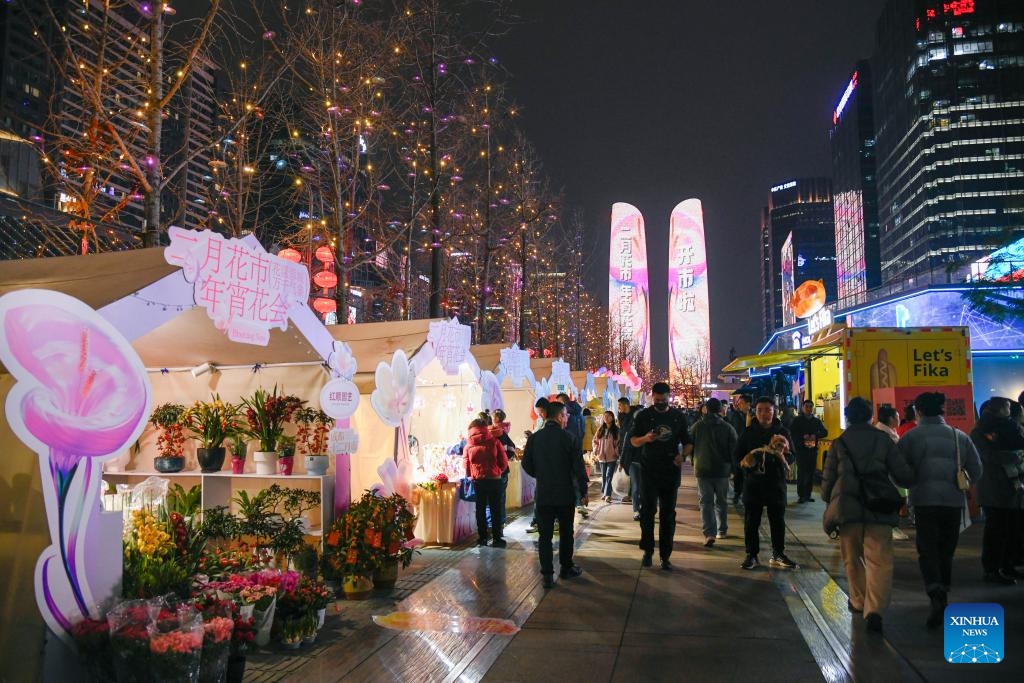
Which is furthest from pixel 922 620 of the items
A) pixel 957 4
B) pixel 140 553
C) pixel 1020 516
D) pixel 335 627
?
pixel 957 4

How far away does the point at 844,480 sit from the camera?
234 inches

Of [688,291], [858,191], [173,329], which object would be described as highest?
[858,191]

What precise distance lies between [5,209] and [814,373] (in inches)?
731

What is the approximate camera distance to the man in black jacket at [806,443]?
45.0 feet

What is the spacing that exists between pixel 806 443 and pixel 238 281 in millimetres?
10769

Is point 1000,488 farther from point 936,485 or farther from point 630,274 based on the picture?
point 630,274

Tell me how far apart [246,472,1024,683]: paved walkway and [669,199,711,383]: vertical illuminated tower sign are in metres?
81.6

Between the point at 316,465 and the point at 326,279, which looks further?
the point at 326,279

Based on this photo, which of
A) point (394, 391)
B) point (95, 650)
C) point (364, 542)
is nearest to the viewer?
point (95, 650)

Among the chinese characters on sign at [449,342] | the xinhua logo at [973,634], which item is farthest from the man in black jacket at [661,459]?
the chinese characters on sign at [449,342]

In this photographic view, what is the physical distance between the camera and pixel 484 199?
23031mm

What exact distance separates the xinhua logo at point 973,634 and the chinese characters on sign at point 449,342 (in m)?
7.06

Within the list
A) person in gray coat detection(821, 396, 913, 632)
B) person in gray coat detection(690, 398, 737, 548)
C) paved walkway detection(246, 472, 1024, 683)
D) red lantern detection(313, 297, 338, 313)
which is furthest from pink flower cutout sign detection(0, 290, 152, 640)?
red lantern detection(313, 297, 338, 313)

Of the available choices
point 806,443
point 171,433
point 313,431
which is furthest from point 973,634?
point 806,443
